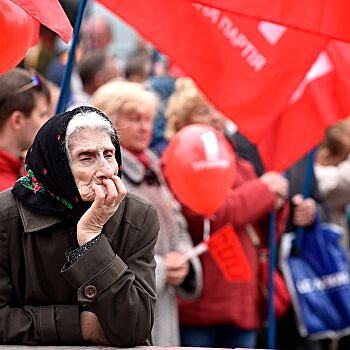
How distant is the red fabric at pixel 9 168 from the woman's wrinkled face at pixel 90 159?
1051 mm

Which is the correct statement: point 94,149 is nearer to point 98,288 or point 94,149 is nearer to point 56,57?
point 98,288

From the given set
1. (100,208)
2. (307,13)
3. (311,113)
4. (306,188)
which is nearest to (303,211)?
(306,188)

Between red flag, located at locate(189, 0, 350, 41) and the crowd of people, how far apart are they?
857 mm

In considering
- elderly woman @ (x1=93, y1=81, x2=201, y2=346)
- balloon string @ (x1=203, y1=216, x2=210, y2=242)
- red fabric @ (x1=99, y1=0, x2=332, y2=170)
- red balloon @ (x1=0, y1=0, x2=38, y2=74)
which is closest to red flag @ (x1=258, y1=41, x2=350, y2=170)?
red fabric @ (x1=99, y1=0, x2=332, y2=170)

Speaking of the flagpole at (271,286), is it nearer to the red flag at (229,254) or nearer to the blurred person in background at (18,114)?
the red flag at (229,254)

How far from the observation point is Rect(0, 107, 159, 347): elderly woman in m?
3.49

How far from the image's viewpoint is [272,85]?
19.5 ft

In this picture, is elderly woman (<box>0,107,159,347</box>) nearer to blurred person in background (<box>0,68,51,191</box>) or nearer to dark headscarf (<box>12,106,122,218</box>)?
dark headscarf (<box>12,106,122,218</box>)

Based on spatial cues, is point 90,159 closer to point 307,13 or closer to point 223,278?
point 307,13

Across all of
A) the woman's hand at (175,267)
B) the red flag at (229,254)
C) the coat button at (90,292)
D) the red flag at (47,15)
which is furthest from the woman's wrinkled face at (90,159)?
the red flag at (229,254)

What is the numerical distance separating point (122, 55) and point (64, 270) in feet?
33.4

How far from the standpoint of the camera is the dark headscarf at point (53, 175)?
357 centimetres

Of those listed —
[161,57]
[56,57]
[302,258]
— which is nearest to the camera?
[302,258]

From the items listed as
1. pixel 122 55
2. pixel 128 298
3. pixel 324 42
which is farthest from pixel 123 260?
pixel 122 55
